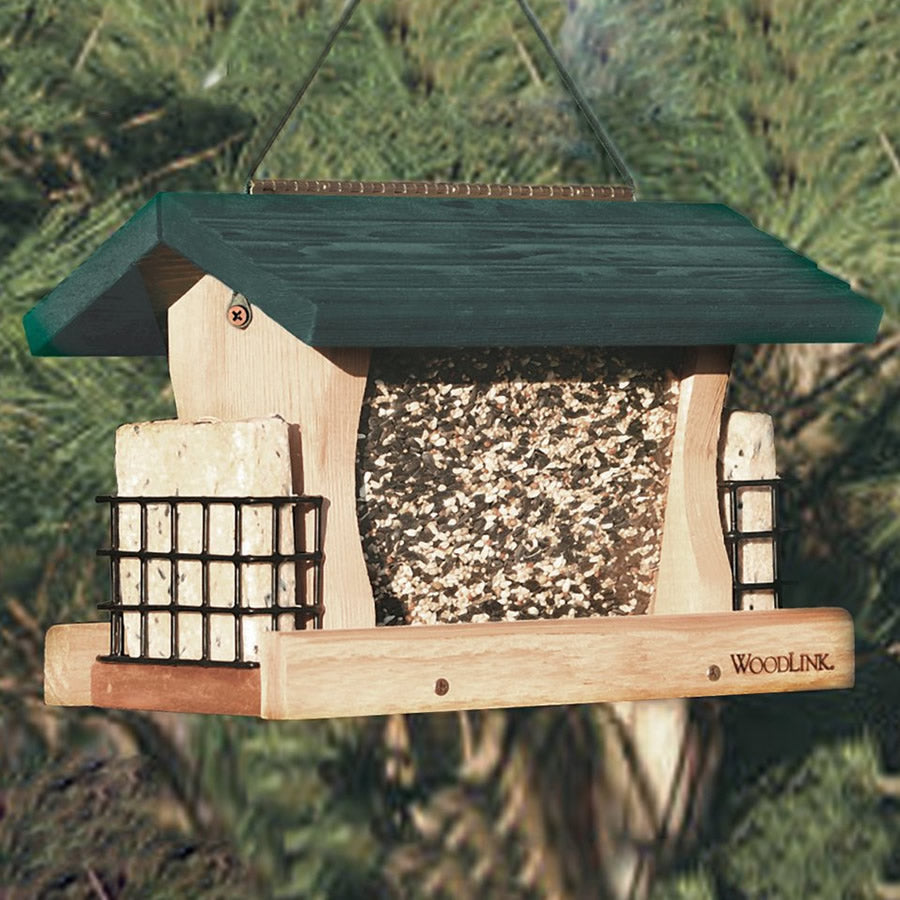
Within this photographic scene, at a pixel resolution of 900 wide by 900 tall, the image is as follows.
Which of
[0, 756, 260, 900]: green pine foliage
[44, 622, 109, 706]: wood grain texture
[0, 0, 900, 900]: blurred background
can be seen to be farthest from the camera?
[0, 756, 260, 900]: green pine foliage

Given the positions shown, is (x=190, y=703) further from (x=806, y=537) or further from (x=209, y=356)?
(x=806, y=537)

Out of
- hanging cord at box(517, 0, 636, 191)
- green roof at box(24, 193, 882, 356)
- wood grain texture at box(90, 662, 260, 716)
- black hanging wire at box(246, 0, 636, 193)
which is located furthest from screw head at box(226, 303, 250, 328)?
hanging cord at box(517, 0, 636, 191)

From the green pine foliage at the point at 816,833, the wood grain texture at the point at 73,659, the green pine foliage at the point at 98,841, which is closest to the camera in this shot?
the wood grain texture at the point at 73,659

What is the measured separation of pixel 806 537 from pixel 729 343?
314 centimetres

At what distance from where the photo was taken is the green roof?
11.8 feet

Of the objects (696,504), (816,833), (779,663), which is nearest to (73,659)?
(696,504)

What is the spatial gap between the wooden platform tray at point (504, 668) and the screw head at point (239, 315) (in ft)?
1.80

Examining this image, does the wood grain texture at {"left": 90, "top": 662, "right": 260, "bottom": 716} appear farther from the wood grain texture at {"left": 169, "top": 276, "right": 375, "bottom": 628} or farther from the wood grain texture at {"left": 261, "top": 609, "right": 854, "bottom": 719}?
the wood grain texture at {"left": 169, "top": 276, "right": 375, "bottom": 628}

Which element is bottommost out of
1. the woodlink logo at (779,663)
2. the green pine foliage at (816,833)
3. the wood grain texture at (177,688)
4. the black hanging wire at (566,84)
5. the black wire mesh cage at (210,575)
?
the green pine foliage at (816,833)

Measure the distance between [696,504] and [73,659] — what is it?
108cm

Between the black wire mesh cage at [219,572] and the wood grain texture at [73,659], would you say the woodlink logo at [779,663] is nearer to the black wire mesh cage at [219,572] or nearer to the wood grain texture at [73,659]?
the black wire mesh cage at [219,572]

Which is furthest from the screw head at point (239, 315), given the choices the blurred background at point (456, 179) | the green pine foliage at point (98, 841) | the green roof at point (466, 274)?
the green pine foliage at point (98, 841)

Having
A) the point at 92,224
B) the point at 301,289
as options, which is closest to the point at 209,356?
the point at 301,289

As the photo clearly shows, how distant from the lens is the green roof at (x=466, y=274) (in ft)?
11.8
